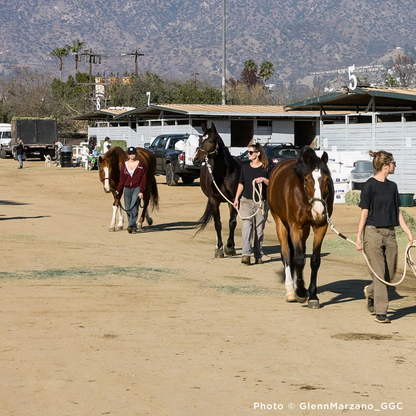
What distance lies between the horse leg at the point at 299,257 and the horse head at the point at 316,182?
43 cm

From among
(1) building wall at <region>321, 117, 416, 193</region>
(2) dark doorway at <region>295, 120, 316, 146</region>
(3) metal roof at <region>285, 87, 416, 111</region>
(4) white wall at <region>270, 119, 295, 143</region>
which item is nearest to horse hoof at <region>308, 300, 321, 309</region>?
(3) metal roof at <region>285, 87, 416, 111</region>

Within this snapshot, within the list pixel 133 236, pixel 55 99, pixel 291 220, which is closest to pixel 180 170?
pixel 133 236

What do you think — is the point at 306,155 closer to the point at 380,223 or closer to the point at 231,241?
the point at 380,223

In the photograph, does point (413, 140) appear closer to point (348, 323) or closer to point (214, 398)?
point (348, 323)

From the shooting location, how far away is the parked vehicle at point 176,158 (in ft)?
105

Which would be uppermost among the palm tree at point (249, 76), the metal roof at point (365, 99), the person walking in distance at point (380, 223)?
the palm tree at point (249, 76)

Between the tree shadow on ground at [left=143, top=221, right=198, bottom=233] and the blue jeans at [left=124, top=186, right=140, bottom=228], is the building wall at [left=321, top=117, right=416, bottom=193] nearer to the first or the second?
the tree shadow on ground at [left=143, top=221, right=198, bottom=233]

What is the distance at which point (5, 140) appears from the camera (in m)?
63.9

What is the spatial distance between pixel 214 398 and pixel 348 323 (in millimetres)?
3213

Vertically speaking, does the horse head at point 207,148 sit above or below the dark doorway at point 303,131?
below

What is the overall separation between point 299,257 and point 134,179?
323 inches

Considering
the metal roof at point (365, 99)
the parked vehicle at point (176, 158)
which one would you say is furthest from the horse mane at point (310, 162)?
the parked vehicle at point (176, 158)

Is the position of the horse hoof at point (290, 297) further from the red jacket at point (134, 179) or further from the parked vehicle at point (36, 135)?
the parked vehicle at point (36, 135)

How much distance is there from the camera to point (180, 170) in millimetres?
32812
